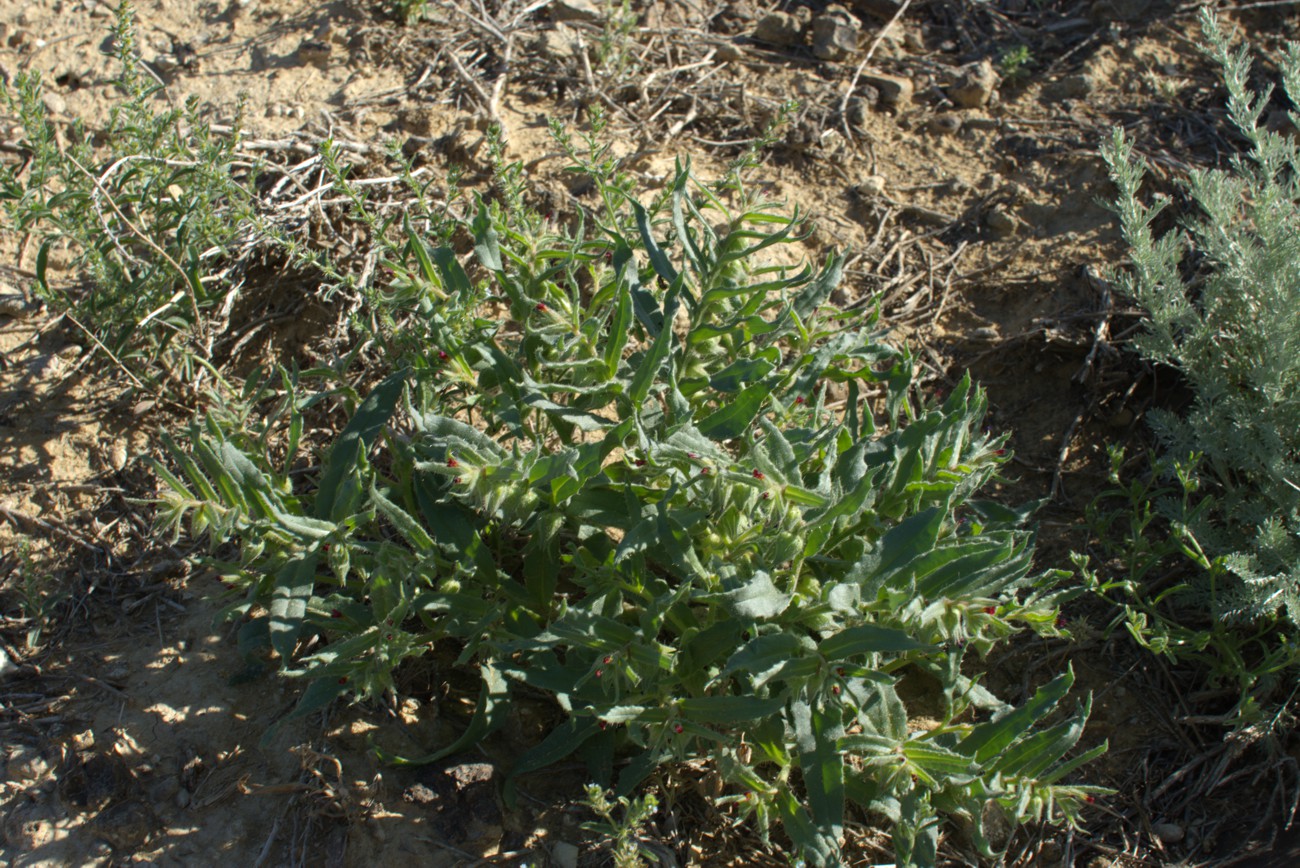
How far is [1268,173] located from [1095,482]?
1.05 metres

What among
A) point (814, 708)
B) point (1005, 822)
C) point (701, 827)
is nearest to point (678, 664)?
point (814, 708)

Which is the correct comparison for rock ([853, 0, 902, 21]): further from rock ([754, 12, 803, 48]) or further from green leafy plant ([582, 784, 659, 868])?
green leafy plant ([582, 784, 659, 868])

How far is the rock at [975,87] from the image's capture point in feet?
13.7

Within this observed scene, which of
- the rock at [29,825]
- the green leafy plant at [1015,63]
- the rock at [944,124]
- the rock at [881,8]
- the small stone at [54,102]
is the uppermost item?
the rock at [881,8]

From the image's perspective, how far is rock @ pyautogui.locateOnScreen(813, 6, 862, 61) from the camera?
4.38m

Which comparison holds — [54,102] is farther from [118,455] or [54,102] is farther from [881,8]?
[881,8]

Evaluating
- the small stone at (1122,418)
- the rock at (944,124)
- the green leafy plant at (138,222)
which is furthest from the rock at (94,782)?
the rock at (944,124)

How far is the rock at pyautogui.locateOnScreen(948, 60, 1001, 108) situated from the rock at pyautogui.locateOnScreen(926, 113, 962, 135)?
111 mm

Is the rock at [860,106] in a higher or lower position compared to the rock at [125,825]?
higher

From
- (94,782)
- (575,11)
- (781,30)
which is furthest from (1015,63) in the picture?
(94,782)

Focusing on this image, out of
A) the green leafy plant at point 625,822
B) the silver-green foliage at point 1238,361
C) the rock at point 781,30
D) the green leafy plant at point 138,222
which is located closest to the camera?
the green leafy plant at point 625,822

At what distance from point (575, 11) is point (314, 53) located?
1118 millimetres

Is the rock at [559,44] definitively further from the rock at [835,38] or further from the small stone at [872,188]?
the small stone at [872,188]

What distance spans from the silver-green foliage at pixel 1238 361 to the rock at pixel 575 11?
89.3 inches
